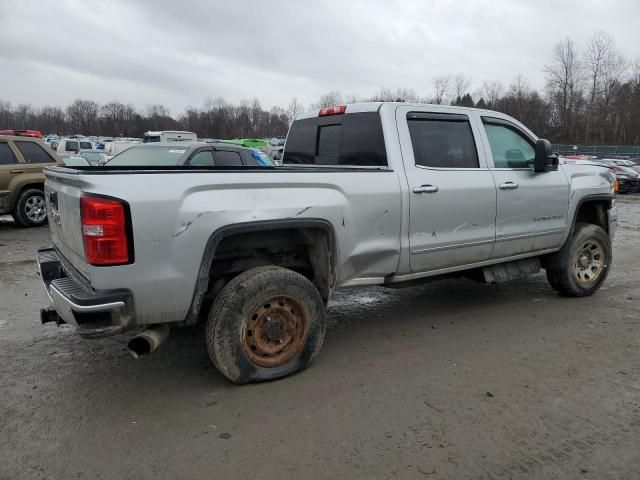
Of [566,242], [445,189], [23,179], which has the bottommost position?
[566,242]

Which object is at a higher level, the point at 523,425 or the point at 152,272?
the point at 152,272

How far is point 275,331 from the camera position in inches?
142

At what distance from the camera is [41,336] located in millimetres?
4512

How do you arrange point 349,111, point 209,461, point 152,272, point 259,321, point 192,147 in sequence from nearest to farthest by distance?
point 209,461
point 152,272
point 259,321
point 349,111
point 192,147

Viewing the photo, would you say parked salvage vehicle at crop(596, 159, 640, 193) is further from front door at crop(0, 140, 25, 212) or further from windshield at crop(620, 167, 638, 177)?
front door at crop(0, 140, 25, 212)

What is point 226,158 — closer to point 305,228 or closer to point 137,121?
point 305,228

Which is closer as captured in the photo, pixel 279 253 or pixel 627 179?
pixel 279 253

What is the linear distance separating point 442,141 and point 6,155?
9.22m

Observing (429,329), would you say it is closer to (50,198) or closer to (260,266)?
(260,266)

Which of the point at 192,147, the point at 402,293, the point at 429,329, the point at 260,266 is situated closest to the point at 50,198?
the point at 260,266

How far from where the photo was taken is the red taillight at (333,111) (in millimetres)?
4766

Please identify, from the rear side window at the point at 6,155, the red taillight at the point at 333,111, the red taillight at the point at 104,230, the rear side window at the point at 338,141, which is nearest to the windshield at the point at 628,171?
the rear side window at the point at 338,141

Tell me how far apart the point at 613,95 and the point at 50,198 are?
8079 cm

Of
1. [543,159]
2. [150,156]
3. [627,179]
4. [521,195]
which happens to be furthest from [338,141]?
[627,179]
